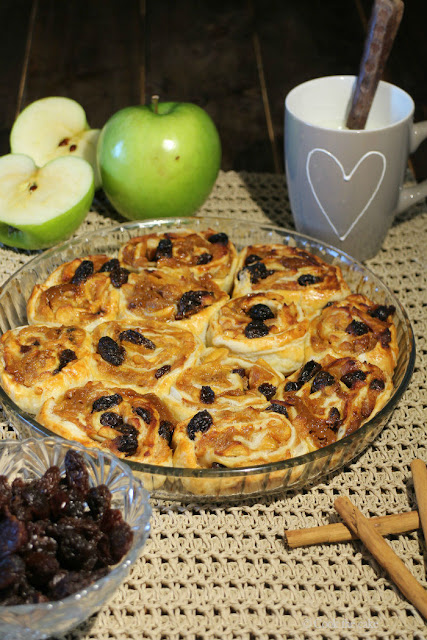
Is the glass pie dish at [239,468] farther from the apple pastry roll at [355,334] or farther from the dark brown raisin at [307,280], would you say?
the dark brown raisin at [307,280]

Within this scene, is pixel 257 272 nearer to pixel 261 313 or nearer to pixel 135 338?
pixel 261 313

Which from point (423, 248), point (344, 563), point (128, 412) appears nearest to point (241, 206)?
point (423, 248)

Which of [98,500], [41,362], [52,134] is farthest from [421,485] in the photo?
Result: [52,134]

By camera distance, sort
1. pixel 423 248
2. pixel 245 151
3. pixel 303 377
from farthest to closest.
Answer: pixel 245 151
pixel 423 248
pixel 303 377

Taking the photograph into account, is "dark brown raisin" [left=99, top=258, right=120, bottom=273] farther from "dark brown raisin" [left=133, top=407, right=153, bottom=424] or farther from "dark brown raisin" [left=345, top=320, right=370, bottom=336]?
"dark brown raisin" [left=345, top=320, right=370, bottom=336]

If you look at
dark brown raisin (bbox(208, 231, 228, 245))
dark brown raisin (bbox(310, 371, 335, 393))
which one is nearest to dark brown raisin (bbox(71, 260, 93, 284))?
dark brown raisin (bbox(208, 231, 228, 245))

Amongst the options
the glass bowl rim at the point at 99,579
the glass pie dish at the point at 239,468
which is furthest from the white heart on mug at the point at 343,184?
the glass bowl rim at the point at 99,579

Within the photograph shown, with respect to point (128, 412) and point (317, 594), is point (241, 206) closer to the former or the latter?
point (128, 412)
